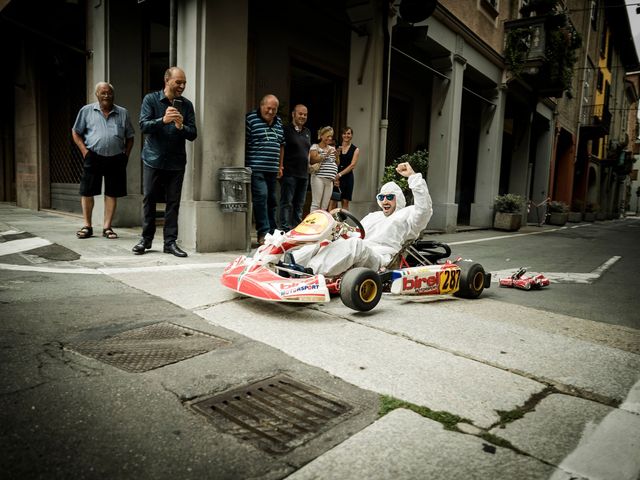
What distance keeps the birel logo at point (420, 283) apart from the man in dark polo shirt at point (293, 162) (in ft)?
11.1

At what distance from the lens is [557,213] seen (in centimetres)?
1928

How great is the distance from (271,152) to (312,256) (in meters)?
2.80

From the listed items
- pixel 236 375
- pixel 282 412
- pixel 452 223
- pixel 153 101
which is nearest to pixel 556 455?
pixel 282 412

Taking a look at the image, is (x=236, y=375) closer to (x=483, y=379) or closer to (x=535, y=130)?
(x=483, y=379)

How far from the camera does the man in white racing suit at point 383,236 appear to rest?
383cm

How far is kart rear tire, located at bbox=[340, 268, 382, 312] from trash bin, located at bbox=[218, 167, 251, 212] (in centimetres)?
271

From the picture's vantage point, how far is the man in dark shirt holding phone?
5152 mm

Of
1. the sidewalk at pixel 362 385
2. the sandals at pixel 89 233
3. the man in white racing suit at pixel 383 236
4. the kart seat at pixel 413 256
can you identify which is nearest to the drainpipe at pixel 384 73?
the kart seat at pixel 413 256

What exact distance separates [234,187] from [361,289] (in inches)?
115

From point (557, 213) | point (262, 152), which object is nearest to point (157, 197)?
point (262, 152)

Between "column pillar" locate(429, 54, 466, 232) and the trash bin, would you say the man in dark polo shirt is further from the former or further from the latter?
"column pillar" locate(429, 54, 466, 232)

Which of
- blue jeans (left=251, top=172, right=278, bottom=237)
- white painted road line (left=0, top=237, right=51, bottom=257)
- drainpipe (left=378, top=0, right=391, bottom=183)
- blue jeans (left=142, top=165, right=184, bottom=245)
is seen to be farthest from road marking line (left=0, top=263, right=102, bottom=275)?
drainpipe (left=378, top=0, right=391, bottom=183)

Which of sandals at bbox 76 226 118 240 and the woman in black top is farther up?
the woman in black top

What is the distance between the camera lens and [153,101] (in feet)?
17.1
